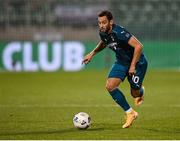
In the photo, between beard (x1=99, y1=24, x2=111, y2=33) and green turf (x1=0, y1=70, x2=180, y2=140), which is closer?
green turf (x1=0, y1=70, x2=180, y2=140)

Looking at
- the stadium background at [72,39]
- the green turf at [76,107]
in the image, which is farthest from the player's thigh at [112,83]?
the stadium background at [72,39]

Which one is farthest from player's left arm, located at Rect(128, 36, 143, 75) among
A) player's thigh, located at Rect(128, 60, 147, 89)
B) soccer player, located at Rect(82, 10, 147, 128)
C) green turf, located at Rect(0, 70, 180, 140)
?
green turf, located at Rect(0, 70, 180, 140)

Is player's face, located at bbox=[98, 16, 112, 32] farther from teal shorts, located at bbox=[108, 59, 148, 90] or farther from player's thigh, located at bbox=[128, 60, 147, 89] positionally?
player's thigh, located at bbox=[128, 60, 147, 89]

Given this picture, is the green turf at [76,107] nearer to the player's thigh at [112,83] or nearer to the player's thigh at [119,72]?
the player's thigh at [112,83]

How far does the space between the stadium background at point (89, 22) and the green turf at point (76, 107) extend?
2.42 meters

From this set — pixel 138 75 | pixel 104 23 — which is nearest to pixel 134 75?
pixel 138 75

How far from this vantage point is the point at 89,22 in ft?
96.2

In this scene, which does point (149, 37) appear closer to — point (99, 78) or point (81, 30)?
point (81, 30)

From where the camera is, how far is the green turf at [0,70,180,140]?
1076 centimetres

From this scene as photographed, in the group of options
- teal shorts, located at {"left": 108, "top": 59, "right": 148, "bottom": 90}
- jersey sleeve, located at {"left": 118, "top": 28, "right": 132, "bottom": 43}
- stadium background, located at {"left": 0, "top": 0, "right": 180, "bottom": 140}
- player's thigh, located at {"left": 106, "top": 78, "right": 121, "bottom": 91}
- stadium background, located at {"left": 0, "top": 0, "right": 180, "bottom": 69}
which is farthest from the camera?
stadium background, located at {"left": 0, "top": 0, "right": 180, "bottom": 69}

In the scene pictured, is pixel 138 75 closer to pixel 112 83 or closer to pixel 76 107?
pixel 112 83

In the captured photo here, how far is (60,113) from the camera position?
13883 millimetres

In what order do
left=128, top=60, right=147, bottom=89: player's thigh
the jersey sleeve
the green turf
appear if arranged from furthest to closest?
left=128, top=60, right=147, bottom=89: player's thigh < the jersey sleeve < the green turf

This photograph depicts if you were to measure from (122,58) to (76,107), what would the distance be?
12.0 ft
